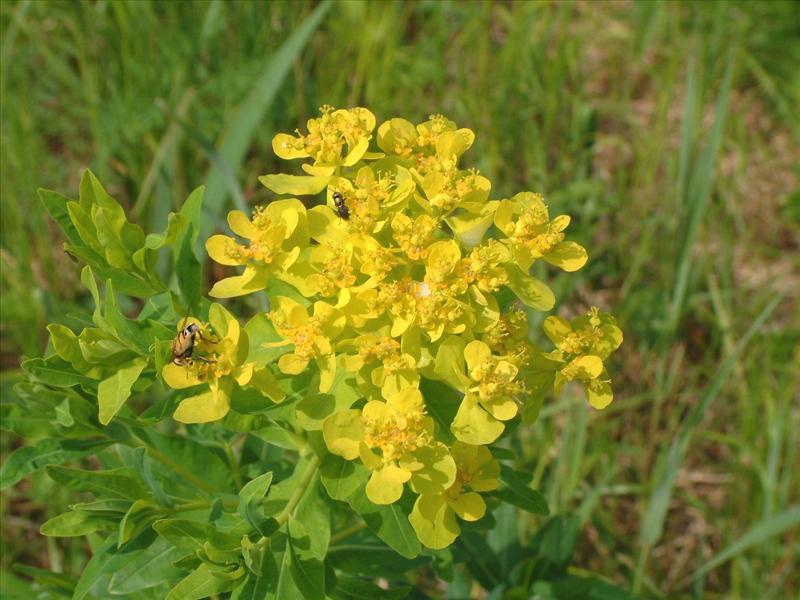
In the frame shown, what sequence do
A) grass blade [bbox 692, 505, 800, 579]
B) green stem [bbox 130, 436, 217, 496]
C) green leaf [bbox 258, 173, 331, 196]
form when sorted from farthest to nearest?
grass blade [bbox 692, 505, 800, 579], green stem [bbox 130, 436, 217, 496], green leaf [bbox 258, 173, 331, 196]

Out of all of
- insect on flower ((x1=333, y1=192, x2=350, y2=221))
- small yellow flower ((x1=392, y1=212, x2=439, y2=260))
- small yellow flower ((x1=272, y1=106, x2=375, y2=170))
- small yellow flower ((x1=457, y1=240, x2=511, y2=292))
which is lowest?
small yellow flower ((x1=457, y1=240, x2=511, y2=292))

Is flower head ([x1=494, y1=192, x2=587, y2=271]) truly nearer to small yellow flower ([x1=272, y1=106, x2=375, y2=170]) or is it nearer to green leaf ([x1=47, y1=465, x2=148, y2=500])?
small yellow flower ([x1=272, y1=106, x2=375, y2=170])

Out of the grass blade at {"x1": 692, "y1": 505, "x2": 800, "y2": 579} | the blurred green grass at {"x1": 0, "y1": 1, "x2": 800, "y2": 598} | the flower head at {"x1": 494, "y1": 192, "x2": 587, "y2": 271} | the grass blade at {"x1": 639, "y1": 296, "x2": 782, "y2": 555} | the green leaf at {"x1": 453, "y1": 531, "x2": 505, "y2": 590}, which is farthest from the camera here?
the blurred green grass at {"x1": 0, "y1": 1, "x2": 800, "y2": 598}

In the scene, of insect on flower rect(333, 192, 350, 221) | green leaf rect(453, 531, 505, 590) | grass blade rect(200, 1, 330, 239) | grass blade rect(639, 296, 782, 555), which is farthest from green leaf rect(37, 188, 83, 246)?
grass blade rect(639, 296, 782, 555)

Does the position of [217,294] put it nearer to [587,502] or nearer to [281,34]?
[587,502]

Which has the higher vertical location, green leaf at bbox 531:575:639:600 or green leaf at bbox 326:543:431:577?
green leaf at bbox 326:543:431:577

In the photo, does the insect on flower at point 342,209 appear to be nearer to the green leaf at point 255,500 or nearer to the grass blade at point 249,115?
the green leaf at point 255,500

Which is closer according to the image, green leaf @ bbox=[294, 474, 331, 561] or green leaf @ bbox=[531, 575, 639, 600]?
green leaf @ bbox=[294, 474, 331, 561]
